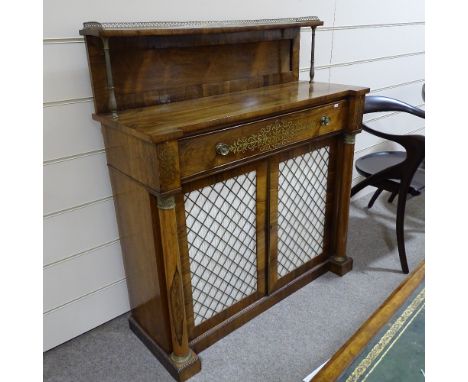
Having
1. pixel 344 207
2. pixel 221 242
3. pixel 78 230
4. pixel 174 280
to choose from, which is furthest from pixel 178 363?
pixel 344 207

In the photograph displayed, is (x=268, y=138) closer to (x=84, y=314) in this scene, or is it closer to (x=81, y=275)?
(x=81, y=275)

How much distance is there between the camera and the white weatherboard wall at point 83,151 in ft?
4.07

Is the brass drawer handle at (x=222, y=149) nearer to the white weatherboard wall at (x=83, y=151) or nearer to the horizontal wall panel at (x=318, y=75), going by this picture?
the white weatherboard wall at (x=83, y=151)

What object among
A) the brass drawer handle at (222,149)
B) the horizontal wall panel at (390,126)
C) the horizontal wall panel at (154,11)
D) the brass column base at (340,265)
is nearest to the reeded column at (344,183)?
the brass column base at (340,265)

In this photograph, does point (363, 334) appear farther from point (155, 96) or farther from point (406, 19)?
point (406, 19)

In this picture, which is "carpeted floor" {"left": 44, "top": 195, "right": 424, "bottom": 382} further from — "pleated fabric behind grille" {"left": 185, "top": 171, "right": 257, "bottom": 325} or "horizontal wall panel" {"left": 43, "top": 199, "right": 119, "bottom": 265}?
"horizontal wall panel" {"left": 43, "top": 199, "right": 119, "bottom": 265}

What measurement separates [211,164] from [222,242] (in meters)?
0.32

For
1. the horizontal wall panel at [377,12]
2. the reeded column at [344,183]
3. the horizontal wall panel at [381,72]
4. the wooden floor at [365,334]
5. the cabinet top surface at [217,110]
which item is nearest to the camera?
the wooden floor at [365,334]

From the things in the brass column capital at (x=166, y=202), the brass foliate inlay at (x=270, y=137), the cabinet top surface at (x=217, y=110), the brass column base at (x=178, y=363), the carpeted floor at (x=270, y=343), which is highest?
the cabinet top surface at (x=217, y=110)

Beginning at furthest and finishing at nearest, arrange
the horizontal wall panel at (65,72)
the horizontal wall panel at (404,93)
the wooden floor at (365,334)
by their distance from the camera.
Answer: the horizontal wall panel at (404,93) → the horizontal wall panel at (65,72) → the wooden floor at (365,334)

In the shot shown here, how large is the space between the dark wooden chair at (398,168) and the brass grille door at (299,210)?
35 centimetres

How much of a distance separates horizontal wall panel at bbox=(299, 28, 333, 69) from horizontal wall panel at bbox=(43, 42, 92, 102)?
1.00 m

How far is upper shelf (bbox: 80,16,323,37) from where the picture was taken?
114cm

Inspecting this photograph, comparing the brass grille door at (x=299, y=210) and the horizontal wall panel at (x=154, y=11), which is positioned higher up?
the horizontal wall panel at (x=154, y=11)
